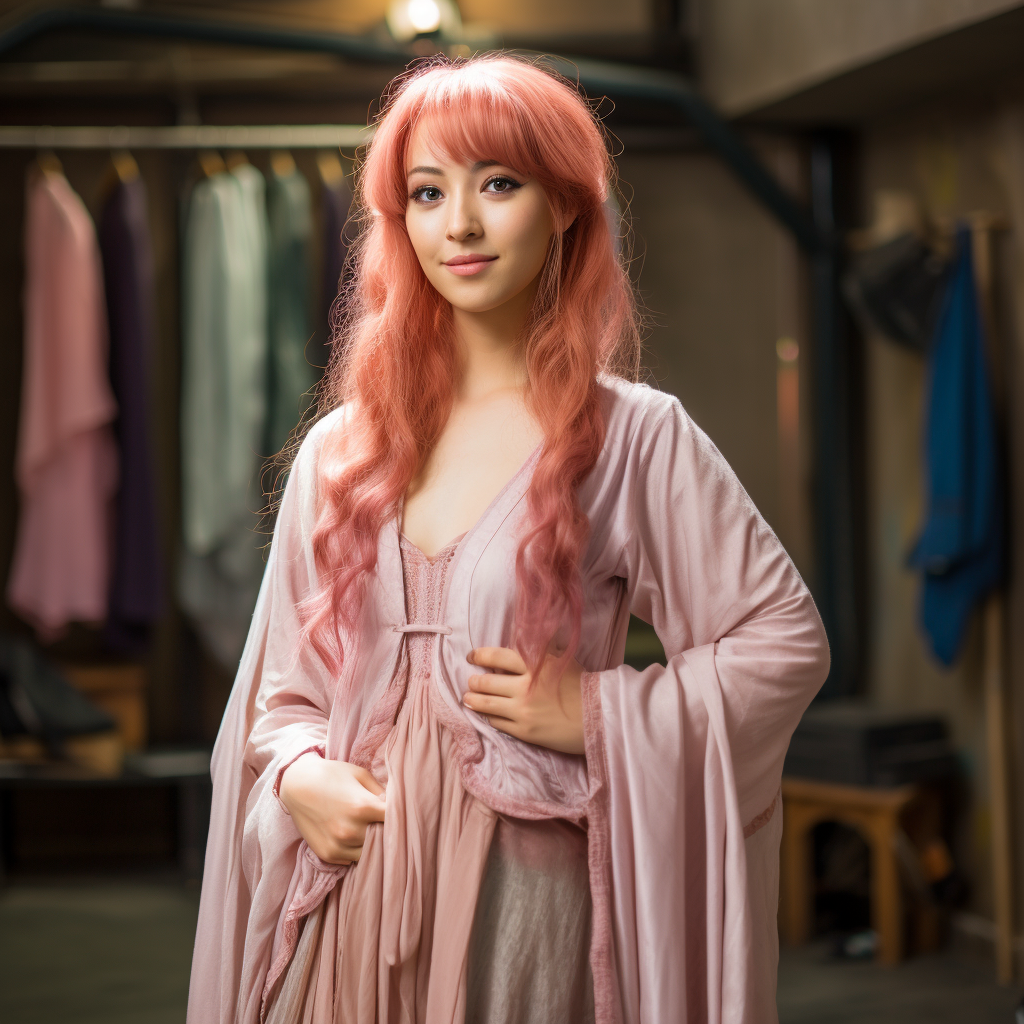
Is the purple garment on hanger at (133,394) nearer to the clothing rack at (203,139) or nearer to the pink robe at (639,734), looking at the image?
the clothing rack at (203,139)

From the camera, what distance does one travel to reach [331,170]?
12.0 ft

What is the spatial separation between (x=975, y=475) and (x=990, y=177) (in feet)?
2.51

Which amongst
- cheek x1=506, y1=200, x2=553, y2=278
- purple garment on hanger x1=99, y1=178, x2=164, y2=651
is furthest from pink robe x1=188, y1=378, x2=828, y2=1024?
purple garment on hanger x1=99, y1=178, x2=164, y2=651

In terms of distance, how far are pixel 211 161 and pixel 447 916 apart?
3179mm

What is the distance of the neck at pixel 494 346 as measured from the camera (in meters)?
1.26

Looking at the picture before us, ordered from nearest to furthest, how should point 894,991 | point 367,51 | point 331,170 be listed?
point 894,991, point 367,51, point 331,170

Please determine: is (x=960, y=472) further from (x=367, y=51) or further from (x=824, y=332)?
(x=367, y=51)

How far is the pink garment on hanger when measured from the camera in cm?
338

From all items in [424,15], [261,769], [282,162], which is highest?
[424,15]

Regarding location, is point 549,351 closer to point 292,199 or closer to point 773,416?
point 292,199

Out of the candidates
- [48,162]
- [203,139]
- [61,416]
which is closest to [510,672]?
[61,416]

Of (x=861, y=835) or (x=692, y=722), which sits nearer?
(x=692, y=722)

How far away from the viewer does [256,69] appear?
149 inches

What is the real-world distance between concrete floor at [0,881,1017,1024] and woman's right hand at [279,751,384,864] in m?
1.92
